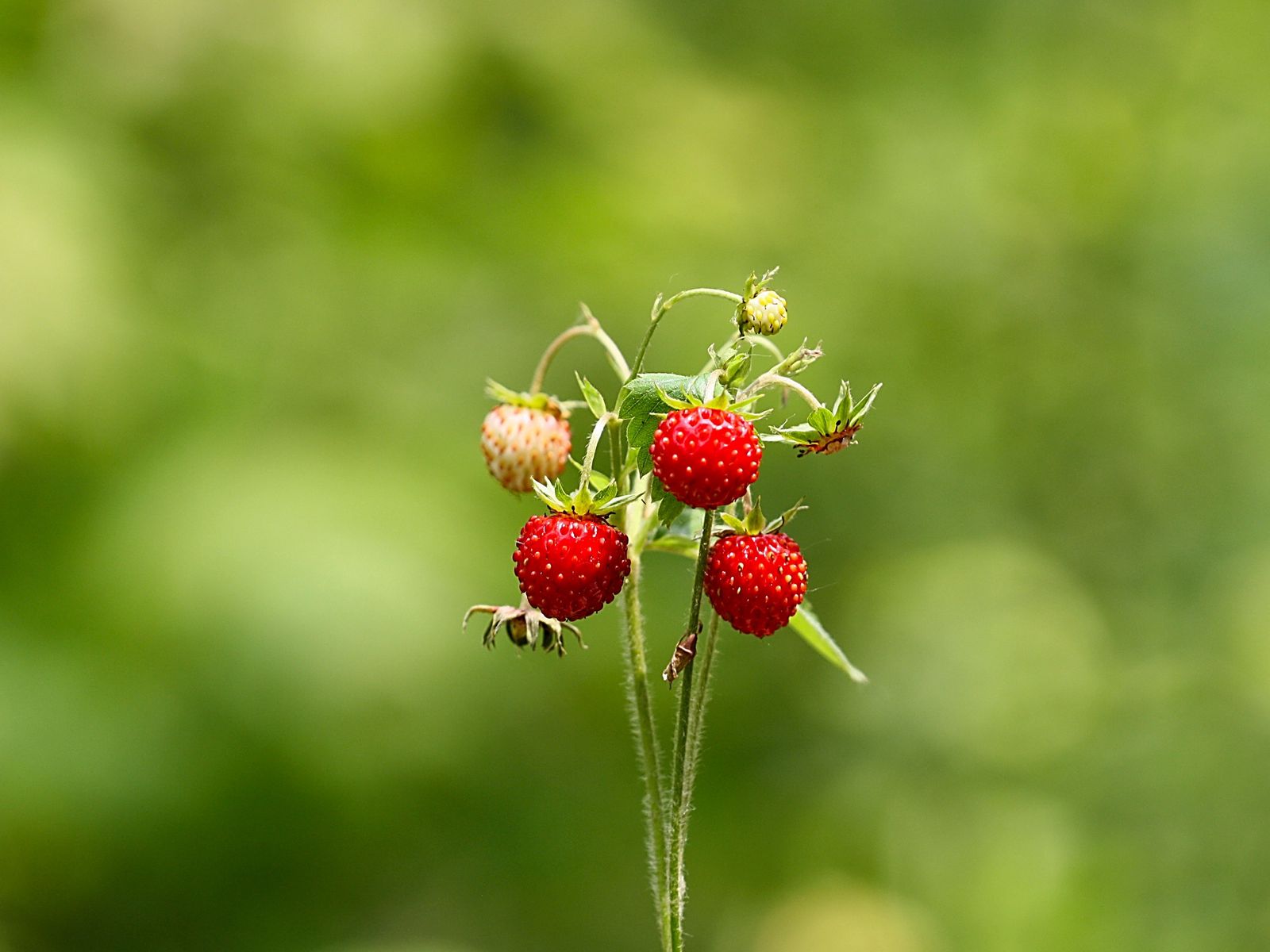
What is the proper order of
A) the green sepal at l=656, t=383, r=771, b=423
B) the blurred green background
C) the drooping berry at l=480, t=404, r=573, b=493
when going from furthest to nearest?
1. the blurred green background
2. the drooping berry at l=480, t=404, r=573, b=493
3. the green sepal at l=656, t=383, r=771, b=423

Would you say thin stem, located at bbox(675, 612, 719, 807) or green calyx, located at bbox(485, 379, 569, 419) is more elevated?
green calyx, located at bbox(485, 379, 569, 419)

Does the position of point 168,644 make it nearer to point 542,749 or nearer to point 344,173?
point 542,749

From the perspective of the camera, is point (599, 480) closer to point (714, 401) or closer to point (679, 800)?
point (714, 401)

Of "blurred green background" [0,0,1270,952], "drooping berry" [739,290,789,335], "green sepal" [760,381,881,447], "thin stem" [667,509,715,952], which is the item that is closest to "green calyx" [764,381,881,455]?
"green sepal" [760,381,881,447]

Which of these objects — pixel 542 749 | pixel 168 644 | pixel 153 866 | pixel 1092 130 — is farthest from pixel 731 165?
pixel 153 866

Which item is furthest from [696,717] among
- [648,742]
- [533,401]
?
[533,401]

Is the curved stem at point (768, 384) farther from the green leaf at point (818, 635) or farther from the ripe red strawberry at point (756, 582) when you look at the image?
the green leaf at point (818, 635)

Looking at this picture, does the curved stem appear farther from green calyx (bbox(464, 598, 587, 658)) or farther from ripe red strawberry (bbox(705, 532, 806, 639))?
green calyx (bbox(464, 598, 587, 658))
